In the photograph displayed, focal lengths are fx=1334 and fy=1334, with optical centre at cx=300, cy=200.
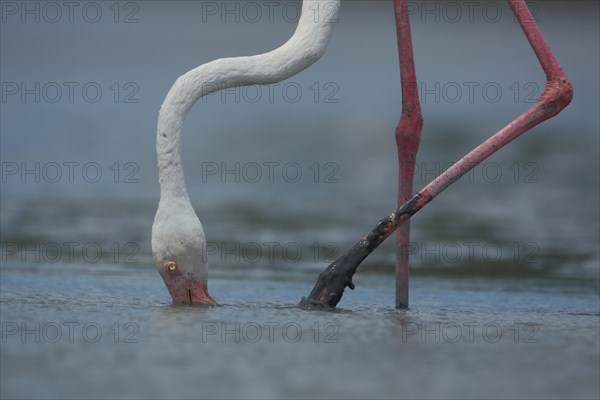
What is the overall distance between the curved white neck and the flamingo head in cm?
14

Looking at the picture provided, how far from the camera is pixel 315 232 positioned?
9922 millimetres

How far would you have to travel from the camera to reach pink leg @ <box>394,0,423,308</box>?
7.07 m

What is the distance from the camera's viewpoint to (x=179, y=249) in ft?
20.9

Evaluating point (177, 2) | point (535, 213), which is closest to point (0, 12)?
point (177, 2)

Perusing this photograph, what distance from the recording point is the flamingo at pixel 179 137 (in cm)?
638

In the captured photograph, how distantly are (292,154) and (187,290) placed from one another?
8118 millimetres

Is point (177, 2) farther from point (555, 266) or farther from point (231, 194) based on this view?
point (555, 266)
